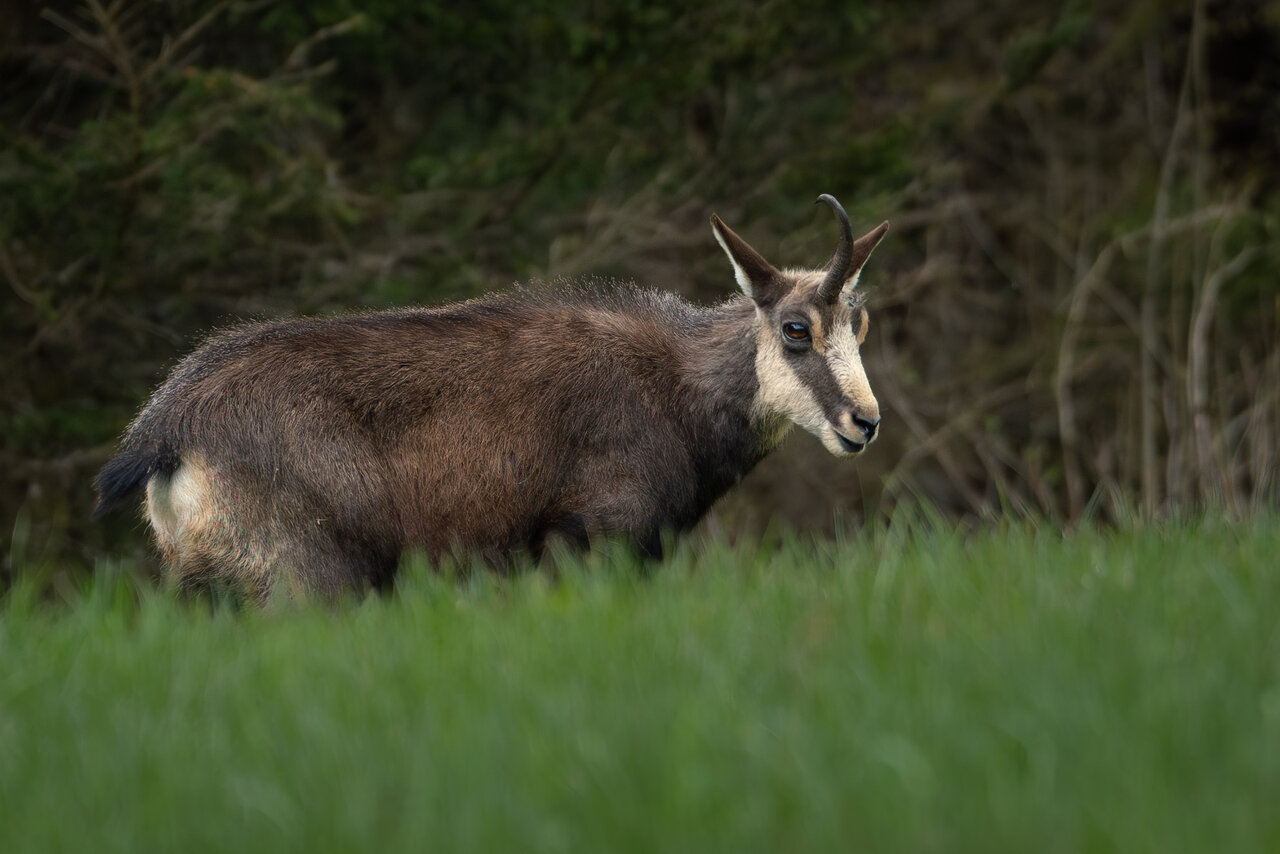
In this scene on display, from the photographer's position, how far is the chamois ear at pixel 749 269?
7.59 metres

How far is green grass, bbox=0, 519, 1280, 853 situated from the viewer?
3170mm

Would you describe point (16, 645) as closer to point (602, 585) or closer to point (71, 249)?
point (602, 585)

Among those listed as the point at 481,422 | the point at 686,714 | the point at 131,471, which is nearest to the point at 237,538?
the point at 131,471

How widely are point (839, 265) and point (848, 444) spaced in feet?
2.97

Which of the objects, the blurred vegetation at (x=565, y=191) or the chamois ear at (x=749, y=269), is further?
the blurred vegetation at (x=565, y=191)

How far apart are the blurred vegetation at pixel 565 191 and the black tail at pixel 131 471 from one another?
322 centimetres

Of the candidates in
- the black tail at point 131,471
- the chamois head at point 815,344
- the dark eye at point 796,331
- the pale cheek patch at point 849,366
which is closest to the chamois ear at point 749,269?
the chamois head at point 815,344

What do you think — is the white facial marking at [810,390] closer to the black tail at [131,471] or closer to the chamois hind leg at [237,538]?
the chamois hind leg at [237,538]

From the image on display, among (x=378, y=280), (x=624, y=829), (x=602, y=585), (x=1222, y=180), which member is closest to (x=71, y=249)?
(x=378, y=280)

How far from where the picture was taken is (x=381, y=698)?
4.11 metres

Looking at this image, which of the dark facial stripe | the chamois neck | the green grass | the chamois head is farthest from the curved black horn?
the green grass

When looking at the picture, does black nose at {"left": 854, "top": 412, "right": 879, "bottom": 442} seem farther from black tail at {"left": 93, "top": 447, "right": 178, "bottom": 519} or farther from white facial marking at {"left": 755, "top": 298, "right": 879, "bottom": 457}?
black tail at {"left": 93, "top": 447, "right": 178, "bottom": 519}

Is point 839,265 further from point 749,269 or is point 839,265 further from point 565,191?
Answer: point 565,191

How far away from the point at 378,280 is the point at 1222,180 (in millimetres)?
8593
